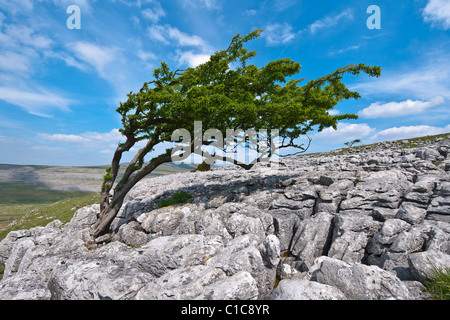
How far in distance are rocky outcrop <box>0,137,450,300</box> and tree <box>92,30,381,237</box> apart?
456 cm

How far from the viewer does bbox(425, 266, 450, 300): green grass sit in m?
5.35

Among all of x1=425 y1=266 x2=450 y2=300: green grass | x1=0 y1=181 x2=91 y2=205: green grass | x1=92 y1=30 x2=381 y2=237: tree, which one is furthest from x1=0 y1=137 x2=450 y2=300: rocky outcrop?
x1=0 y1=181 x2=91 y2=205: green grass

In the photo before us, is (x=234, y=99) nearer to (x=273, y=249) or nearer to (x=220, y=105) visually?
(x=220, y=105)

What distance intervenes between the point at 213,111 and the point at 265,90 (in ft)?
22.9

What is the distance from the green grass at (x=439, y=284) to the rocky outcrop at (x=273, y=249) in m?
0.24

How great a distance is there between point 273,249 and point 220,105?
32.8 ft

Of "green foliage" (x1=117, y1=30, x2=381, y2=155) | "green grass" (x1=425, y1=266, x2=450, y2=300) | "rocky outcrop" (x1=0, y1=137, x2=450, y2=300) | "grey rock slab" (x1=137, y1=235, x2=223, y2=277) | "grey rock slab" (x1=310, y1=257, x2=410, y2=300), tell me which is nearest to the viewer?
"green grass" (x1=425, y1=266, x2=450, y2=300)

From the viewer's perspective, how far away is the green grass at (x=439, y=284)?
5352 mm

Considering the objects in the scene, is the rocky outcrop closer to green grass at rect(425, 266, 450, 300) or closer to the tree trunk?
green grass at rect(425, 266, 450, 300)

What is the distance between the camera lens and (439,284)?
219 inches

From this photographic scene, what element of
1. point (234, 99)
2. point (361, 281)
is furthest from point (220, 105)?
point (361, 281)

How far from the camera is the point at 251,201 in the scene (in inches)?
567
